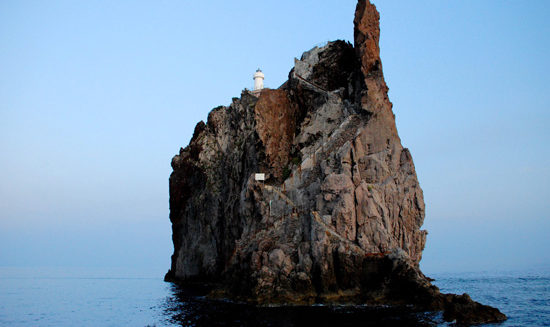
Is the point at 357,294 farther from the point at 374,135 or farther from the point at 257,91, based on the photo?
the point at 257,91

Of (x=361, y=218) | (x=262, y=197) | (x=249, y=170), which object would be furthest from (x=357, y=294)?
(x=249, y=170)

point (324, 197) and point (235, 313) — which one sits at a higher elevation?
point (324, 197)

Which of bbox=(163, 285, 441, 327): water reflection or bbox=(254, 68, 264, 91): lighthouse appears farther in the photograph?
bbox=(254, 68, 264, 91): lighthouse

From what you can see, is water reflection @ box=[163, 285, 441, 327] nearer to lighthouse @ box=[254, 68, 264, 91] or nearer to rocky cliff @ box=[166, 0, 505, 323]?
rocky cliff @ box=[166, 0, 505, 323]

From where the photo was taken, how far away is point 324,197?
40.9m

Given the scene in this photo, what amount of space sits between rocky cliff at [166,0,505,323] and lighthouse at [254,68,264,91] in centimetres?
698

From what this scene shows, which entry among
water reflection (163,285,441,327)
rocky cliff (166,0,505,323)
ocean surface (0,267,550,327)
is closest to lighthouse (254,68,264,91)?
rocky cliff (166,0,505,323)

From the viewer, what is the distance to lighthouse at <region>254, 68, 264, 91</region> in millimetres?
68250

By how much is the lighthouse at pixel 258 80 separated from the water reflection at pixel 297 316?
36.8 metres

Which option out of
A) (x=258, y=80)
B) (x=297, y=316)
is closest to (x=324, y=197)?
(x=297, y=316)

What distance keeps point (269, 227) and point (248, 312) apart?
10.7 metres

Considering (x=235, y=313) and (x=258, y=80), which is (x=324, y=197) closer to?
(x=235, y=313)

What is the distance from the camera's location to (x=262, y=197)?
4609cm

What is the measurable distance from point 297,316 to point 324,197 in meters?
11.9
